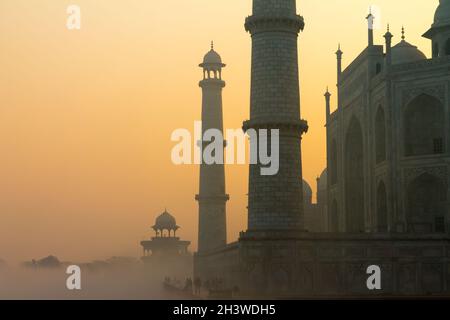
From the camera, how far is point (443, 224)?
4275cm

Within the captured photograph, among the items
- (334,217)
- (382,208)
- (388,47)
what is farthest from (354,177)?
(388,47)

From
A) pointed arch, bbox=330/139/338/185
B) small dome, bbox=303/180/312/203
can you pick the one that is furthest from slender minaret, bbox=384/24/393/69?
small dome, bbox=303/180/312/203

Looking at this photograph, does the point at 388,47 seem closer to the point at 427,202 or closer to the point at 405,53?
the point at 405,53

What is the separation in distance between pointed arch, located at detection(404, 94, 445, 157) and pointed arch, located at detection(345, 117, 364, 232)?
6857 millimetres

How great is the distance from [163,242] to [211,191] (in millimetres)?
28278

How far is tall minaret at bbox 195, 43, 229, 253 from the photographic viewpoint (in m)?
56.4

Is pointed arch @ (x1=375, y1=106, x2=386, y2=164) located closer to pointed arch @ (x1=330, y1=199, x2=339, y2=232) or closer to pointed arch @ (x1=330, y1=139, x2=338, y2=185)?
pointed arch @ (x1=330, y1=199, x2=339, y2=232)

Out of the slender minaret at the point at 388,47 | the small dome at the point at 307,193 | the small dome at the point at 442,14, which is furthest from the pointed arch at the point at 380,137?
the small dome at the point at 307,193

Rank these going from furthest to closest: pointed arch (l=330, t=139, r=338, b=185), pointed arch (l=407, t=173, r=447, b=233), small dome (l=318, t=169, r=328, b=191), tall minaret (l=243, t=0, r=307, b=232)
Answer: small dome (l=318, t=169, r=328, b=191) → pointed arch (l=330, t=139, r=338, b=185) → pointed arch (l=407, t=173, r=447, b=233) → tall minaret (l=243, t=0, r=307, b=232)

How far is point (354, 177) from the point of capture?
5106cm

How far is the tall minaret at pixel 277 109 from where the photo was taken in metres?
34.2

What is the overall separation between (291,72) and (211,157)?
2256cm

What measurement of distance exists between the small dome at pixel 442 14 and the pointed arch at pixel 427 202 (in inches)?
398
